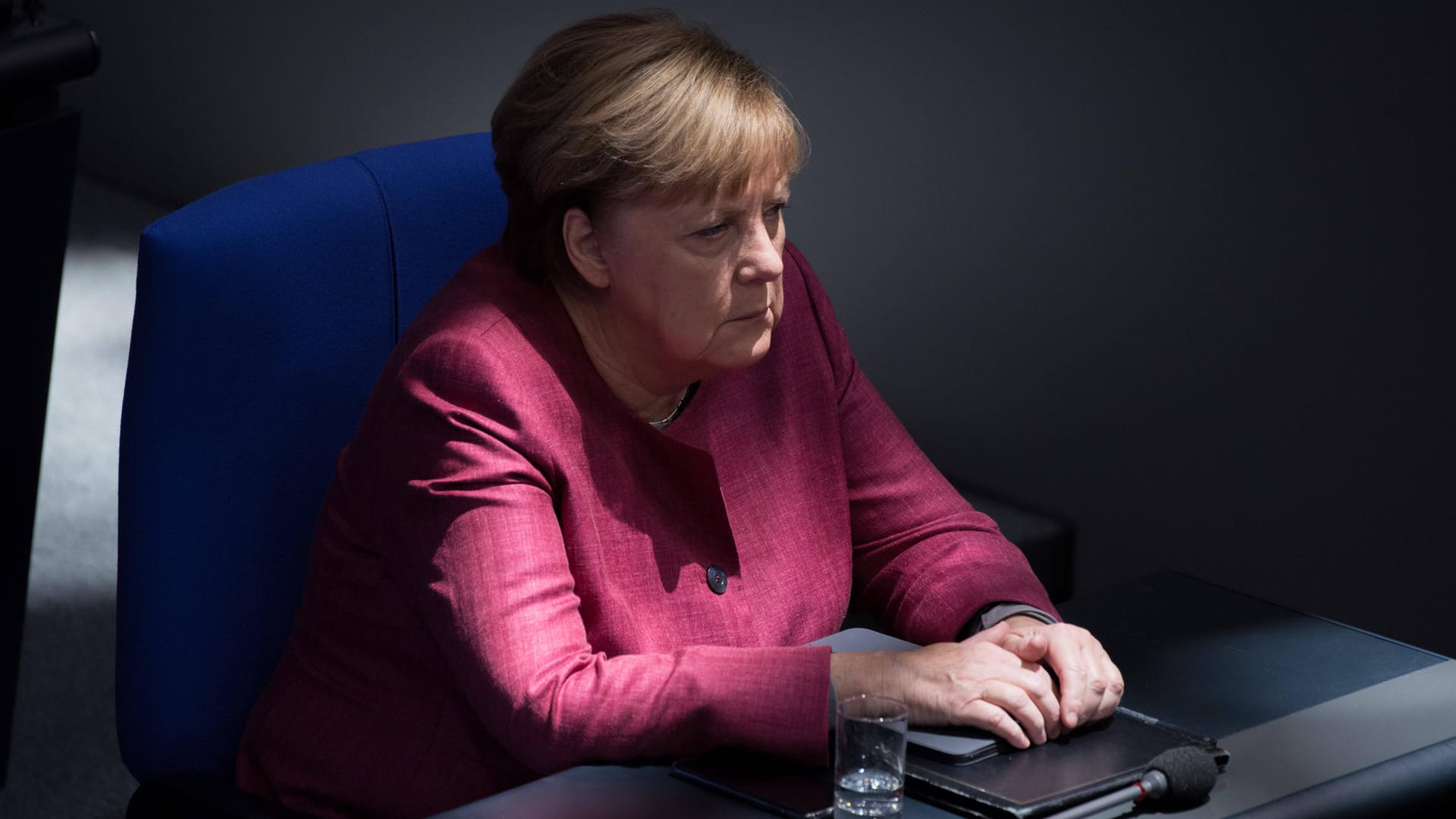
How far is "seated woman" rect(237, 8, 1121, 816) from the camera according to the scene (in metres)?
1.44

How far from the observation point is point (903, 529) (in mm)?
1898

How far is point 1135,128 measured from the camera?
262cm

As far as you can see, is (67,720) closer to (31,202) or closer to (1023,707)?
(31,202)

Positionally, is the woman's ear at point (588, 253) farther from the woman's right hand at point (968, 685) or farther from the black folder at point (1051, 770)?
the black folder at point (1051, 770)

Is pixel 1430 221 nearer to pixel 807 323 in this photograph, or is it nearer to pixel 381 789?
pixel 807 323

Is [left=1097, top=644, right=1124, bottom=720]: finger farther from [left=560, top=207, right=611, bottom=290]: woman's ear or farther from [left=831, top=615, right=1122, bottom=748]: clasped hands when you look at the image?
[left=560, top=207, right=611, bottom=290]: woman's ear

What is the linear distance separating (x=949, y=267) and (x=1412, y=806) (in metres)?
1.73

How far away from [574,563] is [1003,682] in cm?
42

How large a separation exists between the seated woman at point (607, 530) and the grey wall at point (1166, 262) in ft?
2.95

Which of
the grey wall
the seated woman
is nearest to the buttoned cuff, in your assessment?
the seated woman

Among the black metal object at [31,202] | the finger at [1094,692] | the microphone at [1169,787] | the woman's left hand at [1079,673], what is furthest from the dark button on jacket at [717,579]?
the black metal object at [31,202]

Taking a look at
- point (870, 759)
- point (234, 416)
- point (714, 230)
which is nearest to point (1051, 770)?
point (870, 759)

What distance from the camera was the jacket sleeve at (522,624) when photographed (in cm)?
140

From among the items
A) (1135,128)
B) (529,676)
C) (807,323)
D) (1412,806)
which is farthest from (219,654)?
(1135,128)
